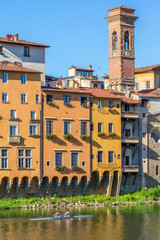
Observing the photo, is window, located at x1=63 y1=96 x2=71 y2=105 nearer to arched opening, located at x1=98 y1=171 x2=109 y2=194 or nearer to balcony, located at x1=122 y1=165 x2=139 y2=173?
arched opening, located at x1=98 y1=171 x2=109 y2=194

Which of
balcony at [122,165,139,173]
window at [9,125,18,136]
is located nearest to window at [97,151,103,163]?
balcony at [122,165,139,173]

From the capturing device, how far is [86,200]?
80438 mm

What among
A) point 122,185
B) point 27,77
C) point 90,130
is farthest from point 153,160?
point 27,77

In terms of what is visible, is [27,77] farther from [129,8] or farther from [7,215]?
[129,8]

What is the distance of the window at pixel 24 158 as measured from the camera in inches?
3031

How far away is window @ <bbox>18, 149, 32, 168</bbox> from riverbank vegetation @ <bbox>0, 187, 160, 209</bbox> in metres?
3.63

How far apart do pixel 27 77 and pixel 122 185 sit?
18236 mm

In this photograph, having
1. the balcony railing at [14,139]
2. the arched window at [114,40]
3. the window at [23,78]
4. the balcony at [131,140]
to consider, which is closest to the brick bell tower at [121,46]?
the arched window at [114,40]

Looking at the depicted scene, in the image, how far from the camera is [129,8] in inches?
3824

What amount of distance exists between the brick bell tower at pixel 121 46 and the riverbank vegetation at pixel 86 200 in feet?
56.3

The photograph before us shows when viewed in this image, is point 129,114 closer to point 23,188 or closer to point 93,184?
point 93,184

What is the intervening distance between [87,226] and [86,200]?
14.8m

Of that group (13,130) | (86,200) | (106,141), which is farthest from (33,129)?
(86,200)

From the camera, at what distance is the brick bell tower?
319ft
